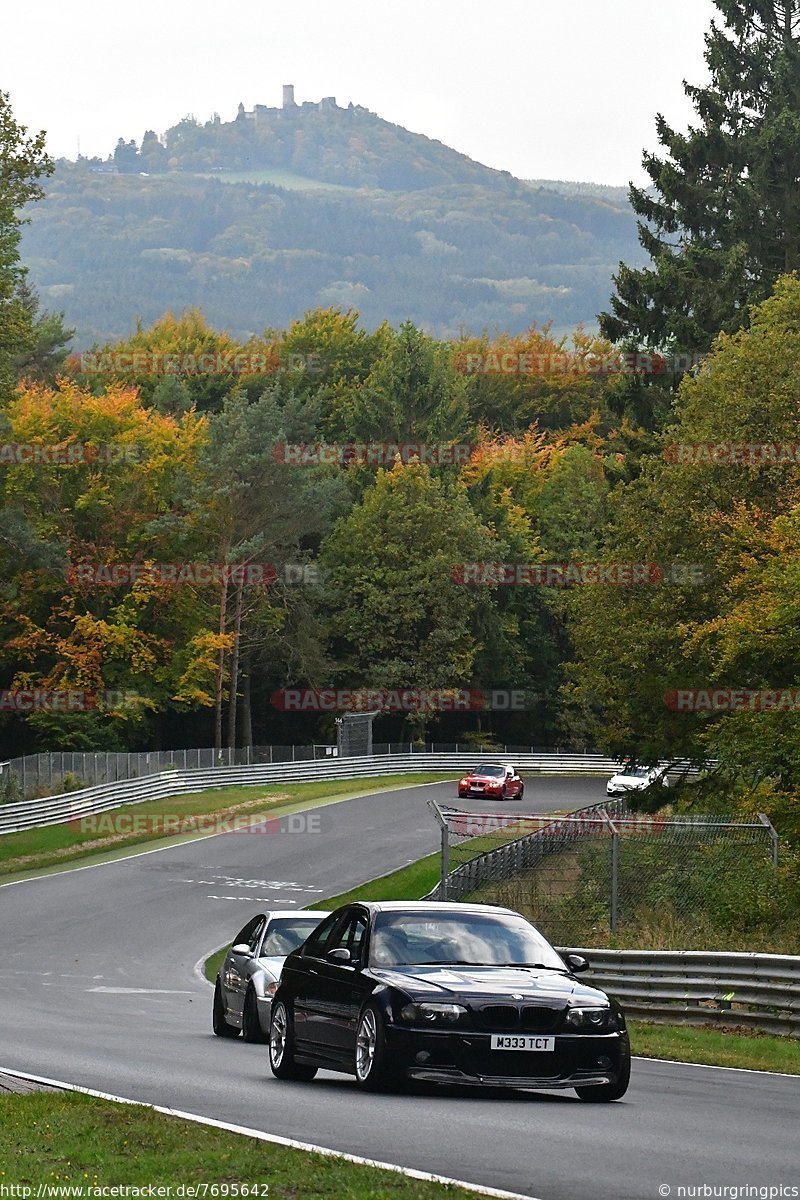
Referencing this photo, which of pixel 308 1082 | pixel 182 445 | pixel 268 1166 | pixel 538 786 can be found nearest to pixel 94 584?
pixel 182 445

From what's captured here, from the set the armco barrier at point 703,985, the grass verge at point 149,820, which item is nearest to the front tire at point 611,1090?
the armco barrier at point 703,985

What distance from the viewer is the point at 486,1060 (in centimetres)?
1152

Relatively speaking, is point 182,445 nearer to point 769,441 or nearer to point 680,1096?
point 769,441

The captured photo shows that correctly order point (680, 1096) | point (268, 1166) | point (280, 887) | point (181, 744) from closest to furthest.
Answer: point (268, 1166), point (680, 1096), point (280, 887), point (181, 744)

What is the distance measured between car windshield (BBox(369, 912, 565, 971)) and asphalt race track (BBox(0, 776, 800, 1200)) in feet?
3.09

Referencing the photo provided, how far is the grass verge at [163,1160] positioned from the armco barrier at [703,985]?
361 inches

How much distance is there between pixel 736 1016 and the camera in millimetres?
18672

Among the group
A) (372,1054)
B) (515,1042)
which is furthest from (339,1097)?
(515,1042)

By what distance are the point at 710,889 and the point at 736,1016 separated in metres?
3.09

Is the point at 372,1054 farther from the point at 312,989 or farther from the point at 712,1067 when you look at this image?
the point at 712,1067

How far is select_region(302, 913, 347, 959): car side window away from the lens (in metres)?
13.5

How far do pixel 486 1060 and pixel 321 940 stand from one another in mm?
2522

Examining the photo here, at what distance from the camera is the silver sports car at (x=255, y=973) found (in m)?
18.0

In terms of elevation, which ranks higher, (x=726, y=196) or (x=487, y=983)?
(x=726, y=196)
